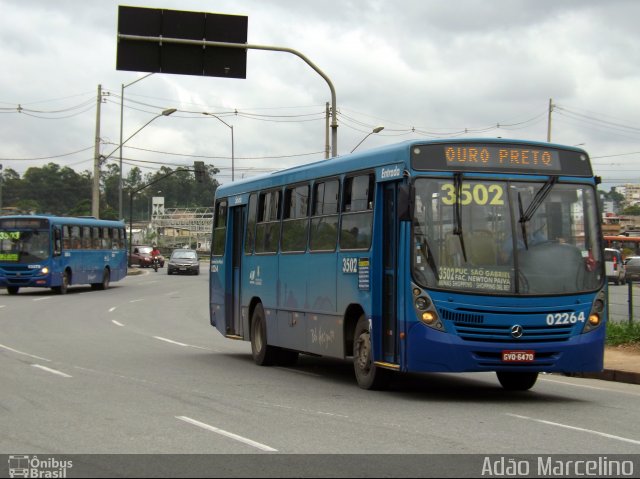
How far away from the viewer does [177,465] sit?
8.09 m

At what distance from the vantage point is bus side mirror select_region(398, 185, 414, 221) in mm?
12102

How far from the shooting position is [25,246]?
1602 inches

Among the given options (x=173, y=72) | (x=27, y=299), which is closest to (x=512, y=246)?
(x=173, y=72)

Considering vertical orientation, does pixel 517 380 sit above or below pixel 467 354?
below

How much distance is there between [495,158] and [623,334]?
343 inches

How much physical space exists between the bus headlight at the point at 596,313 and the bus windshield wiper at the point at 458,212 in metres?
1.76

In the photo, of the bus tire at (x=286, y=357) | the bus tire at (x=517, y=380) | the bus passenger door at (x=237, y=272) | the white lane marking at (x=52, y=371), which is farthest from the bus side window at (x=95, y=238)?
the bus tire at (x=517, y=380)

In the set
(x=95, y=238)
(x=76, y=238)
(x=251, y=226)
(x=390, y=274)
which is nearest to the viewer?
(x=390, y=274)

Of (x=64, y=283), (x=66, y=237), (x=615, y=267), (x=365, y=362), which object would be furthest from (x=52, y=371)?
(x=615, y=267)

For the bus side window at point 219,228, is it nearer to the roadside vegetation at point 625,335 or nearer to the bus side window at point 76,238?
the roadside vegetation at point 625,335

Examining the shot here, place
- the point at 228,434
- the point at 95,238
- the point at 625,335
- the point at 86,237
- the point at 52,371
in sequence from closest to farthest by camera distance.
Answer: the point at 228,434 → the point at 52,371 → the point at 625,335 → the point at 86,237 → the point at 95,238

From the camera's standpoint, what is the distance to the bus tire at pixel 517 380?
13.8 meters

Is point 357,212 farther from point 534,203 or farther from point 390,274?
point 534,203

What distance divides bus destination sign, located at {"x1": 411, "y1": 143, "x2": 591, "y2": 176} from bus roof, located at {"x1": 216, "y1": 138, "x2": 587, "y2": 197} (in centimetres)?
6
